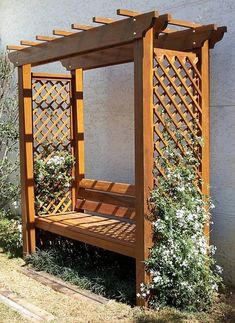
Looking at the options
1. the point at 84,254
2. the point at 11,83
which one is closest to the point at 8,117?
the point at 11,83

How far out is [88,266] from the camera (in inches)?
202

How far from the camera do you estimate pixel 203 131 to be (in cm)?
433

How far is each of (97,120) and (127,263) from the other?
2055 mm

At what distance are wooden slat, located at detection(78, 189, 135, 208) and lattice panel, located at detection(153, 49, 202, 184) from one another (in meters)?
1.06

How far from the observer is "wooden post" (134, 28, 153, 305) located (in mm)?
3834

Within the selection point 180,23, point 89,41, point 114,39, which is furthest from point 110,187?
point 180,23

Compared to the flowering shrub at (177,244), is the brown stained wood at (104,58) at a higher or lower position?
higher

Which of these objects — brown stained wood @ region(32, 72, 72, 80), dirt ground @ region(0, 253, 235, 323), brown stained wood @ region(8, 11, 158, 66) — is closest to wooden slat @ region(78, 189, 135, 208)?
dirt ground @ region(0, 253, 235, 323)

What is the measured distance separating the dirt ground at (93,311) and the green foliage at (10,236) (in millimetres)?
1282

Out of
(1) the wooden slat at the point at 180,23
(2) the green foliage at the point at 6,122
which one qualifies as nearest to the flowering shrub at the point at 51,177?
(2) the green foliage at the point at 6,122

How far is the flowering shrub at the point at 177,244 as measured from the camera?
3895 mm

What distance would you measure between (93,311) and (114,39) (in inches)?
92.3

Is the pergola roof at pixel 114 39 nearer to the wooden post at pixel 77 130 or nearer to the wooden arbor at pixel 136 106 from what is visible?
the wooden arbor at pixel 136 106

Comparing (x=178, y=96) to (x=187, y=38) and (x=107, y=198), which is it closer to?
(x=187, y=38)
